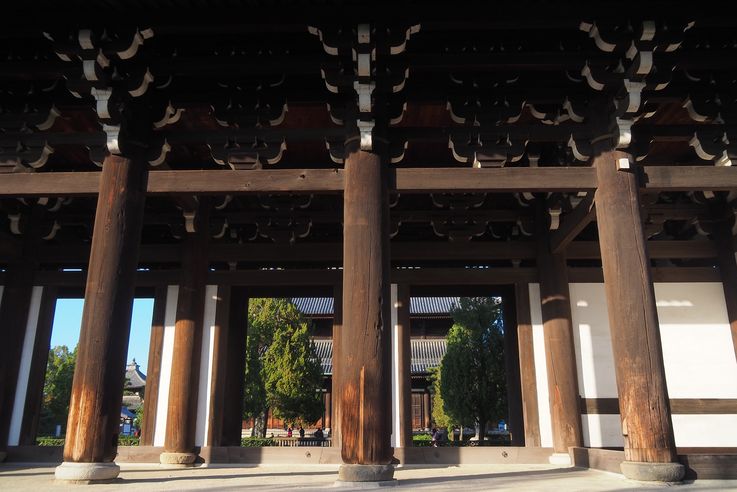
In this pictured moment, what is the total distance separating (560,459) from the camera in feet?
26.7

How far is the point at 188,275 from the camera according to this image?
9.17 m

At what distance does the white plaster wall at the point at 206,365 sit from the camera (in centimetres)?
901

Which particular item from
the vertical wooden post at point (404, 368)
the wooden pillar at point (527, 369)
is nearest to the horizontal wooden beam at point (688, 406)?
the wooden pillar at point (527, 369)

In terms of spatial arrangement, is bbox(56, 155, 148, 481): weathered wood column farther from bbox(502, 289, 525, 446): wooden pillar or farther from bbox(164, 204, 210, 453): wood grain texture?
bbox(502, 289, 525, 446): wooden pillar

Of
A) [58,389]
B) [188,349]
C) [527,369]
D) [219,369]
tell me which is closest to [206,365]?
[219,369]

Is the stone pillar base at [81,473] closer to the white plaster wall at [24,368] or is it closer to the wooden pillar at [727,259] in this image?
the white plaster wall at [24,368]

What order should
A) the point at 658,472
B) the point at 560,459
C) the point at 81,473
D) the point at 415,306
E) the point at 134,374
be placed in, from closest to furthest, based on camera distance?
the point at 658,472 < the point at 81,473 < the point at 560,459 < the point at 415,306 < the point at 134,374

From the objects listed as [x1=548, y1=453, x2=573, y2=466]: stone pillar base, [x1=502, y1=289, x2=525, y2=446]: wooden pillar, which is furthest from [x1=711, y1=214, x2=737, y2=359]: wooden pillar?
[x1=548, y1=453, x2=573, y2=466]: stone pillar base

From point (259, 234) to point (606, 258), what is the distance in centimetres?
588

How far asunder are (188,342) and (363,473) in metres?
4.54

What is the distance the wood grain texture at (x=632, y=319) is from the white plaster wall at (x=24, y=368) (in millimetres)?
8674

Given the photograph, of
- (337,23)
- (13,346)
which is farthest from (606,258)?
(13,346)

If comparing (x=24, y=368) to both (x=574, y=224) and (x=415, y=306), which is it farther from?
(x=415, y=306)

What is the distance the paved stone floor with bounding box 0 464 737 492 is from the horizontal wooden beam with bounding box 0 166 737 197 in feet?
9.90
